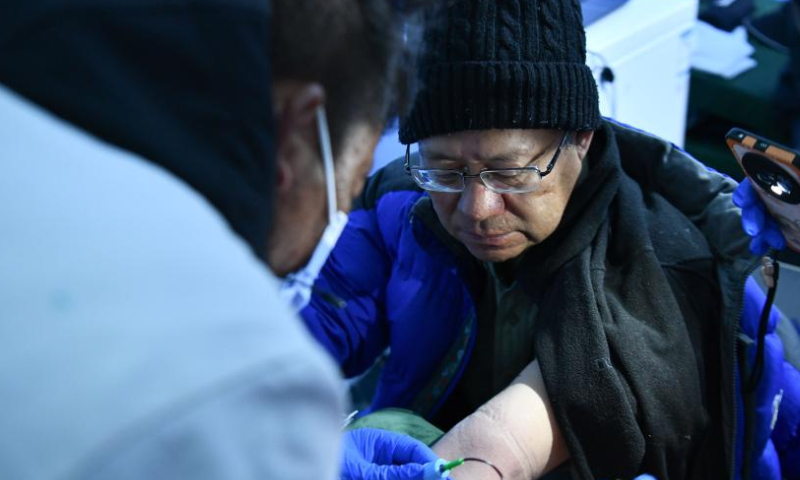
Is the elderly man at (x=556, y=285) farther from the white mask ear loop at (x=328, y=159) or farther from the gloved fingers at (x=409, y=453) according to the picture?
the white mask ear loop at (x=328, y=159)

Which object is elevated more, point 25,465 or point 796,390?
point 25,465

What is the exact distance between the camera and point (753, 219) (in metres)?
1.63

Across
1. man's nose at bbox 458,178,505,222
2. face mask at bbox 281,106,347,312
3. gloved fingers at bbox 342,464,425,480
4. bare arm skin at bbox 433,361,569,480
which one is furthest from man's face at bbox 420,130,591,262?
face mask at bbox 281,106,347,312

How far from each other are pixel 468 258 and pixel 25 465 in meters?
1.33

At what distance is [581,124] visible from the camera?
5.44 ft

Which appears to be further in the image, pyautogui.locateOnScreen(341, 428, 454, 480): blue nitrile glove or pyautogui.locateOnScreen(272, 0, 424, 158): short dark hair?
pyautogui.locateOnScreen(341, 428, 454, 480): blue nitrile glove

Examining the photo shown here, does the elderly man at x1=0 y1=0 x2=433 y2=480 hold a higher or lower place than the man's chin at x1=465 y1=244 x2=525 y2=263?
higher

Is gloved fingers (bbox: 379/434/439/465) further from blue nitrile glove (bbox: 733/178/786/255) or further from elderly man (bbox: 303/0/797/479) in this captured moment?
blue nitrile glove (bbox: 733/178/786/255)

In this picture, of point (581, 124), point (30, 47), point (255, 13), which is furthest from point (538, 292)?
point (30, 47)

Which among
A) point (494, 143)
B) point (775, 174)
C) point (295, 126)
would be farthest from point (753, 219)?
point (295, 126)

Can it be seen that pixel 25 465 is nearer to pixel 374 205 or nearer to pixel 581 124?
pixel 581 124

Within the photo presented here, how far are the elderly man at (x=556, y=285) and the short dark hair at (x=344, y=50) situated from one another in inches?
25.5

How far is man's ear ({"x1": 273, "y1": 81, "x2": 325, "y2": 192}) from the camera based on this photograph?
0.80 metres

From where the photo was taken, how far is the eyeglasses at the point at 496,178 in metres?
1.66
